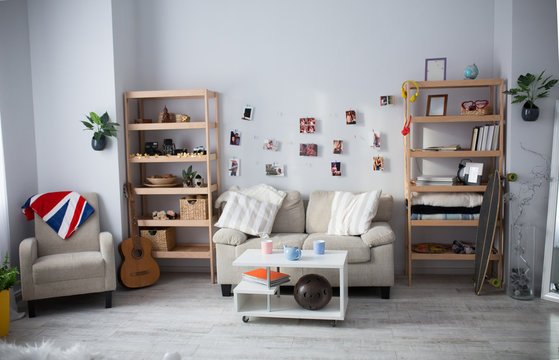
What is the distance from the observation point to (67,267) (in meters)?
3.68

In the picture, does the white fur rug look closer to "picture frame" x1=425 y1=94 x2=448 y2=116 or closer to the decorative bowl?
the decorative bowl

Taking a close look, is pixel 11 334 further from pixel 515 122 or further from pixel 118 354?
pixel 515 122

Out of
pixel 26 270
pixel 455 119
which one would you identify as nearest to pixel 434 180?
pixel 455 119

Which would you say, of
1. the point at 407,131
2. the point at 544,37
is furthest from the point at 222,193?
the point at 544,37

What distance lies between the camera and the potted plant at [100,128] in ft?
13.8

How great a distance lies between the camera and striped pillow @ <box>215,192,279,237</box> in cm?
414

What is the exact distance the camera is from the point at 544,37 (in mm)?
3881

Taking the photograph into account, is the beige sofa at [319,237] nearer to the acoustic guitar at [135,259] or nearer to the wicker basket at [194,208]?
the wicker basket at [194,208]

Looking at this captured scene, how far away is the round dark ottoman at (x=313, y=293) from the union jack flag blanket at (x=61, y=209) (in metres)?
2.00

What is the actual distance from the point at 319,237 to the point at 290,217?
0.47m

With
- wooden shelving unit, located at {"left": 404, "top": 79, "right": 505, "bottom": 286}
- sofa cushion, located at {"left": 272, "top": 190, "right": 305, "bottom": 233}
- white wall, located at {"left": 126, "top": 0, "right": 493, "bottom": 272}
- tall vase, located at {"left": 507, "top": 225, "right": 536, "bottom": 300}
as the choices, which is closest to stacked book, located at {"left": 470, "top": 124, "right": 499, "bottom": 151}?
wooden shelving unit, located at {"left": 404, "top": 79, "right": 505, "bottom": 286}

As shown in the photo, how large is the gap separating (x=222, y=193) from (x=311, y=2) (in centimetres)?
198

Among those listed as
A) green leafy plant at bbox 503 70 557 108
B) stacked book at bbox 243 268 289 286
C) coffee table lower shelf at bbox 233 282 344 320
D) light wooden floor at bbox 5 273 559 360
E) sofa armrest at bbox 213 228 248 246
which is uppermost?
green leafy plant at bbox 503 70 557 108

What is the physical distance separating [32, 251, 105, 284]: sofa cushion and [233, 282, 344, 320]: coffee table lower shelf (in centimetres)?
115
